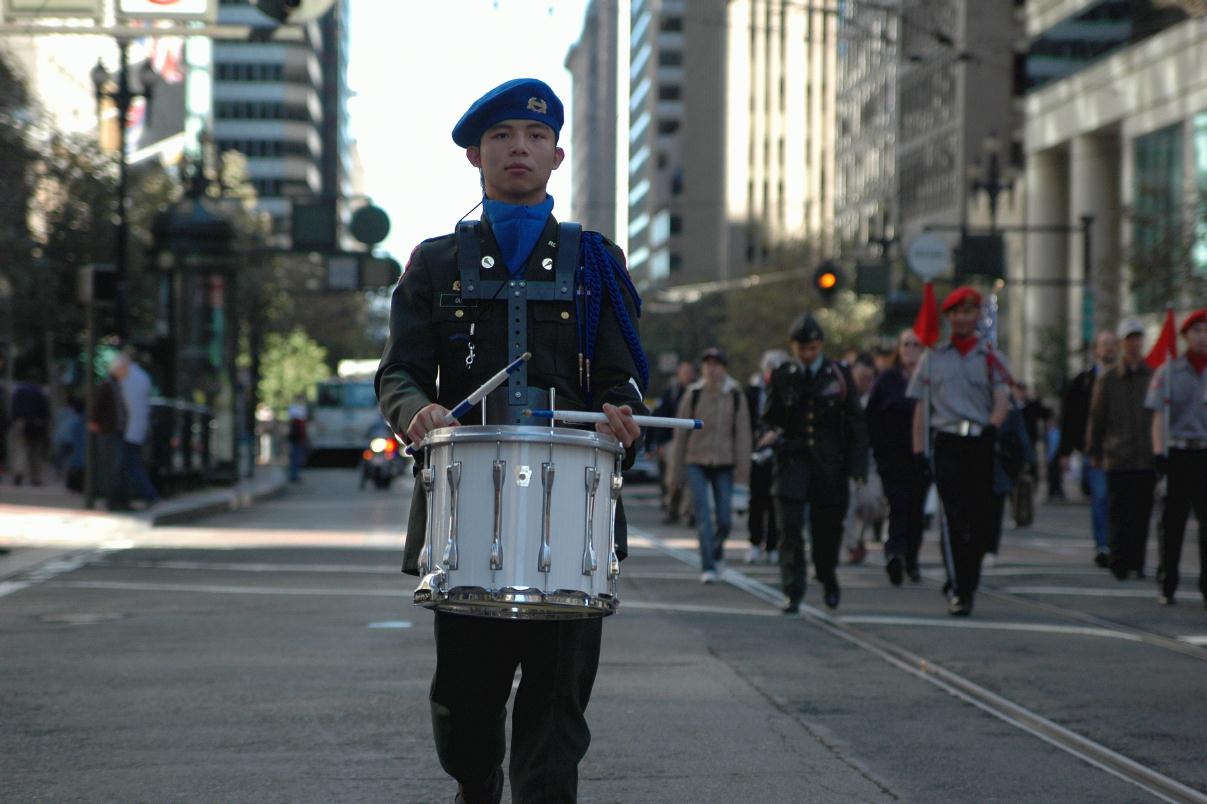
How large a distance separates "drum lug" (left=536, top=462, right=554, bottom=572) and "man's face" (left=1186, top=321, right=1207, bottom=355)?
9884 mm

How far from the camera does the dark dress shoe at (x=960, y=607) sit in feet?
40.4

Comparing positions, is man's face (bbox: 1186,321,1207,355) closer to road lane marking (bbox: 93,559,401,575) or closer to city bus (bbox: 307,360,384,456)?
road lane marking (bbox: 93,559,401,575)

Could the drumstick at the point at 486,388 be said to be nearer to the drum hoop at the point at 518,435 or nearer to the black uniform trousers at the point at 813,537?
the drum hoop at the point at 518,435

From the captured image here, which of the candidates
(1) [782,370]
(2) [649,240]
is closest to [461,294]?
(1) [782,370]

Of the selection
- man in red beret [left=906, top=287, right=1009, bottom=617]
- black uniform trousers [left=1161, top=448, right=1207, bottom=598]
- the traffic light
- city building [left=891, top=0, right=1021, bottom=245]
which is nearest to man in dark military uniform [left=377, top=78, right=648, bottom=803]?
man in red beret [left=906, top=287, right=1009, bottom=617]

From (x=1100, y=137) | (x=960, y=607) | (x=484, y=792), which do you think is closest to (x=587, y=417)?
(x=484, y=792)

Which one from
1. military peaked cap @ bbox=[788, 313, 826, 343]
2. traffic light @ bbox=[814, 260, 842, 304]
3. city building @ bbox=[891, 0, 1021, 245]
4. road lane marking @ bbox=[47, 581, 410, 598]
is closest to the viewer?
military peaked cap @ bbox=[788, 313, 826, 343]

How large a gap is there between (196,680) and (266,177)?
148736 mm

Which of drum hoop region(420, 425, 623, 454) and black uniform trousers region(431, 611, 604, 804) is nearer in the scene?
drum hoop region(420, 425, 623, 454)

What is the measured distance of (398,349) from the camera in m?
4.81

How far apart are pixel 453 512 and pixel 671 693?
437 cm

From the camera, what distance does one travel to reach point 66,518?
71.8ft

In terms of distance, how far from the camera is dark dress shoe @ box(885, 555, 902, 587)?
1492 centimetres

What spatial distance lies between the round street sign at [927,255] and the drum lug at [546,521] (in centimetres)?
2835
